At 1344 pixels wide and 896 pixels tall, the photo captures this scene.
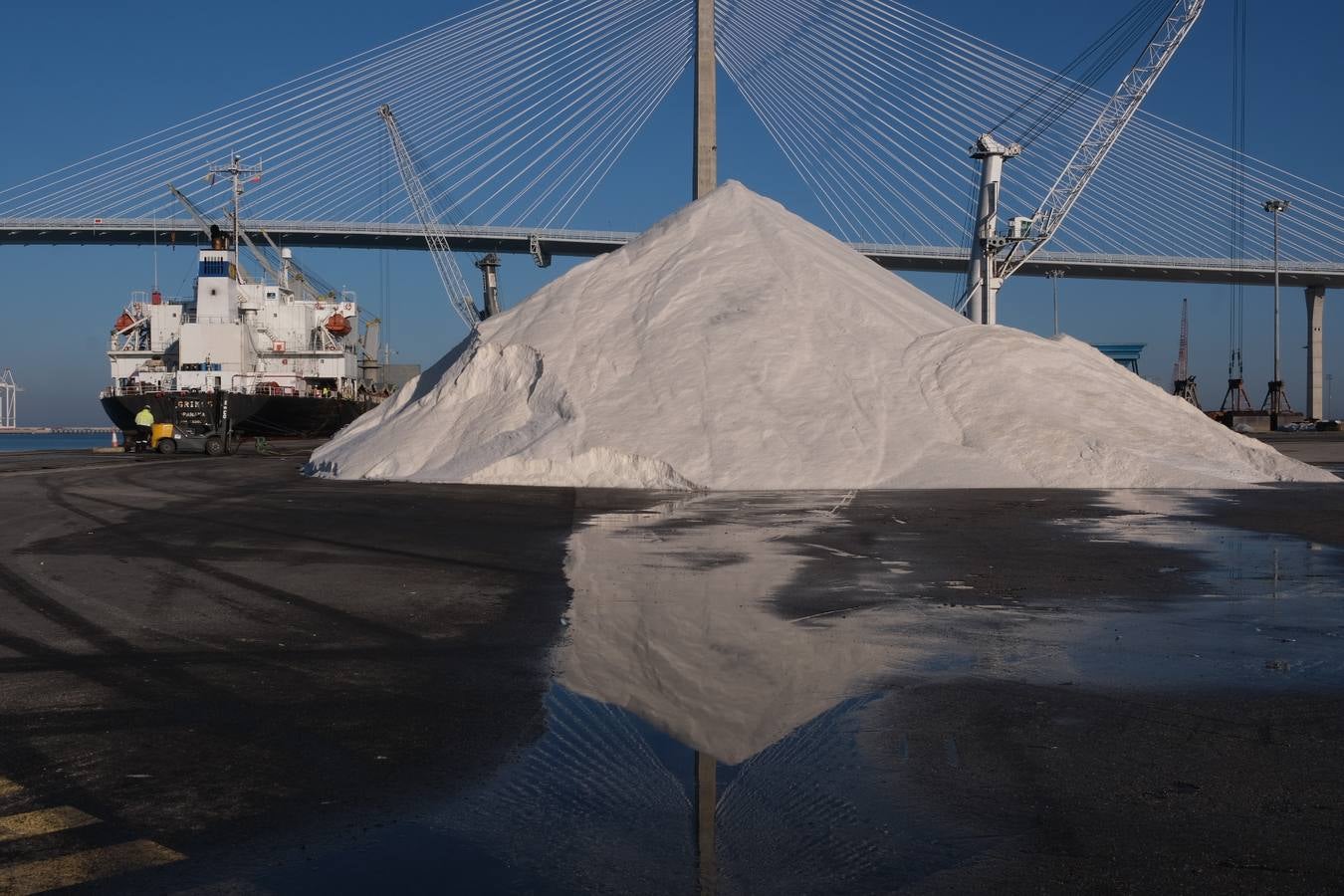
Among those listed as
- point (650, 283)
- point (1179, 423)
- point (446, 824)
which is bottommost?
point (446, 824)

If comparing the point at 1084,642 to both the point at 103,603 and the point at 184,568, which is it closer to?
the point at 103,603

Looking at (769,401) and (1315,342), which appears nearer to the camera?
(769,401)

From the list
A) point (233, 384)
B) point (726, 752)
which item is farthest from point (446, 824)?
point (233, 384)

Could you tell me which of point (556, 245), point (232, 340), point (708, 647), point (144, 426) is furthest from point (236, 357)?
point (708, 647)

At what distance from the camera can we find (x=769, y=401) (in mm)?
22531

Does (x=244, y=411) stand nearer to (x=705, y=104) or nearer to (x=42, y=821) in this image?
(x=705, y=104)

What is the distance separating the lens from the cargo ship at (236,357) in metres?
51.9

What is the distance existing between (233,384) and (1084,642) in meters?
53.4

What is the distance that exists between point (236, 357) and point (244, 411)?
21.9 ft

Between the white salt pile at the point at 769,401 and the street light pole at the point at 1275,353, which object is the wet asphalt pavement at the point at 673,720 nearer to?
the white salt pile at the point at 769,401

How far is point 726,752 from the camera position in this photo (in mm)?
4734

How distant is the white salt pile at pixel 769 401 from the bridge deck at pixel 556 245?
47.5 metres

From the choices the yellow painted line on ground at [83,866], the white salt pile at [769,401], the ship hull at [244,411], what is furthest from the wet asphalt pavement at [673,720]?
the ship hull at [244,411]

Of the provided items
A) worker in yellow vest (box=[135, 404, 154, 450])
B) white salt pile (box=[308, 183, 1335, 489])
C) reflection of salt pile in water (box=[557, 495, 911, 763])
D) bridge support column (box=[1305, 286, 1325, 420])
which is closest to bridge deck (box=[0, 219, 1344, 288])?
bridge support column (box=[1305, 286, 1325, 420])
